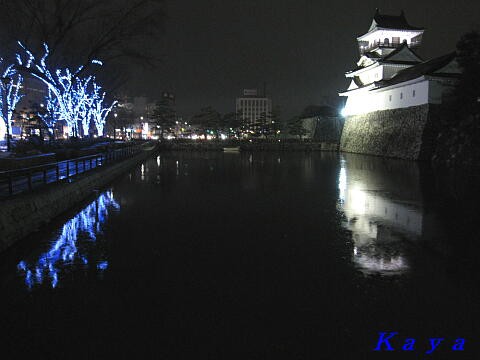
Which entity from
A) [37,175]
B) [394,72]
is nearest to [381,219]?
[37,175]

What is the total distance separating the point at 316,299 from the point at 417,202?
33.4ft

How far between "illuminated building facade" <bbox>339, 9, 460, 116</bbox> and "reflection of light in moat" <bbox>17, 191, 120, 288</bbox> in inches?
1278

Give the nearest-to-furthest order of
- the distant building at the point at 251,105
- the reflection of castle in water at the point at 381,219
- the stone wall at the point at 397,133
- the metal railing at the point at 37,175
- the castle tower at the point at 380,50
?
the reflection of castle in water at the point at 381,219
the metal railing at the point at 37,175
the stone wall at the point at 397,133
the castle tower at the point at 380,50
the distant building at the point at 251,105

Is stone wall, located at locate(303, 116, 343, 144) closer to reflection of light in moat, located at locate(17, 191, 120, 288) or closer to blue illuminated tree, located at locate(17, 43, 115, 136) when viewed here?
blue illuminated tree, located at locate(17, 43, 115, 136)

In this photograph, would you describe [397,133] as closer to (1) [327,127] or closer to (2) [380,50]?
(2) [380,50]

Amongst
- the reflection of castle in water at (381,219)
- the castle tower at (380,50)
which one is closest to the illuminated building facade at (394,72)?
the castle tower at (380,50)

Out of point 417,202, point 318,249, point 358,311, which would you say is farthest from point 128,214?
point 417,202

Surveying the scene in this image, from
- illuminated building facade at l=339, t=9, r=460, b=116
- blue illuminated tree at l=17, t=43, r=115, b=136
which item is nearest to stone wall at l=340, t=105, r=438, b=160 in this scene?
illuminated building facade at l=339, t=9, r=460, b=116

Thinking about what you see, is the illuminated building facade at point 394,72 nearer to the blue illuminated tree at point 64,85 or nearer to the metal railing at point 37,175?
the blue illuminated tree at point 64,85

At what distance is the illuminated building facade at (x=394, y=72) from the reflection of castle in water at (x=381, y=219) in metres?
18.6

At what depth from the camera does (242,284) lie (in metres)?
6.72

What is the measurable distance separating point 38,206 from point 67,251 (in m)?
2.41

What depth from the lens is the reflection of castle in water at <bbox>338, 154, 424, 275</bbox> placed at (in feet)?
26.2

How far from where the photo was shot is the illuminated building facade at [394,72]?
35031 mm
